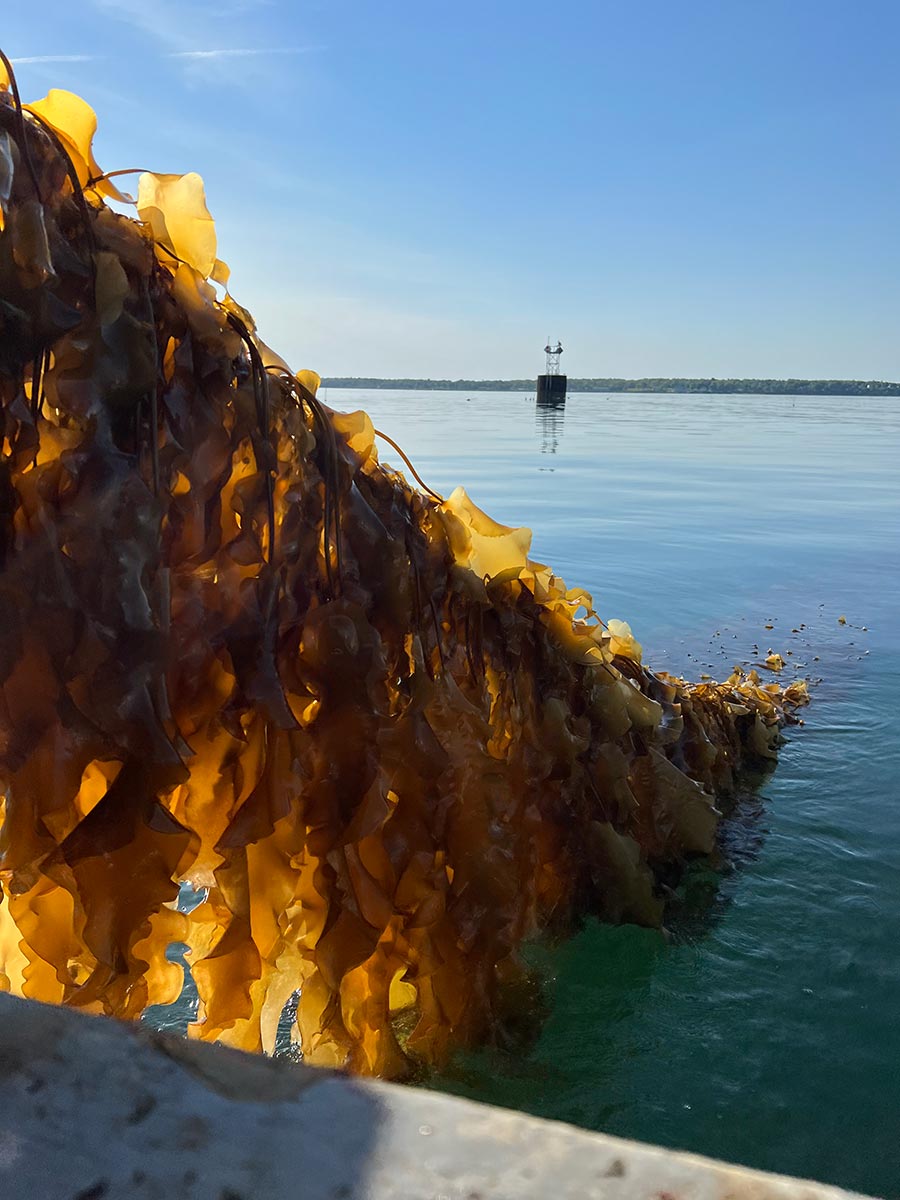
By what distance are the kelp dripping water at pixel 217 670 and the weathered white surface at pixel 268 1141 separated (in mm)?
669

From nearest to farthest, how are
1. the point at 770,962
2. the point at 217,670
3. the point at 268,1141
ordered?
the point at 268,1141 < the point at 217,670 < the point at 770,962

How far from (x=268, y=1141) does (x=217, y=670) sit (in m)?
0.87

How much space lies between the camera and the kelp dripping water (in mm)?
→ 1216

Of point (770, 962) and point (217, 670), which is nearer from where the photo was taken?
point (217, 670)

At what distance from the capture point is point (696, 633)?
464cm

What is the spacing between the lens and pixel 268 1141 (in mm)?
545

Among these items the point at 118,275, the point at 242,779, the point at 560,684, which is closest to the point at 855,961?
the point at 560,684

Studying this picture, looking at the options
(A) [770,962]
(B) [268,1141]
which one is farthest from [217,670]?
(A) [770,962]

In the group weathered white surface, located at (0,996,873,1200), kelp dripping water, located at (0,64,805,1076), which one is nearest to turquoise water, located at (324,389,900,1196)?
kelp dripping water, located at (0,64,805,1076)

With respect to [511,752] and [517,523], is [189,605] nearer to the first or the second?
[511,752]

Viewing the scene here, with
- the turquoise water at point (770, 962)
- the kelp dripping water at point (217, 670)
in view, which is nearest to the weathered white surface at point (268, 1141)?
the kelp dripping water at point (217, 670)

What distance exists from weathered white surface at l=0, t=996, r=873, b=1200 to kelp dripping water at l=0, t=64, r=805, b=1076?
669 millimetres

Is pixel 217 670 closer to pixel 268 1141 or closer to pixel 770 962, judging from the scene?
pixel 268 1141

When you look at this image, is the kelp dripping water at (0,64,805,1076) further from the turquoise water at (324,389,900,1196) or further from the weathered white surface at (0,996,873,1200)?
the weathered white surface at (0,996,873,1200)
